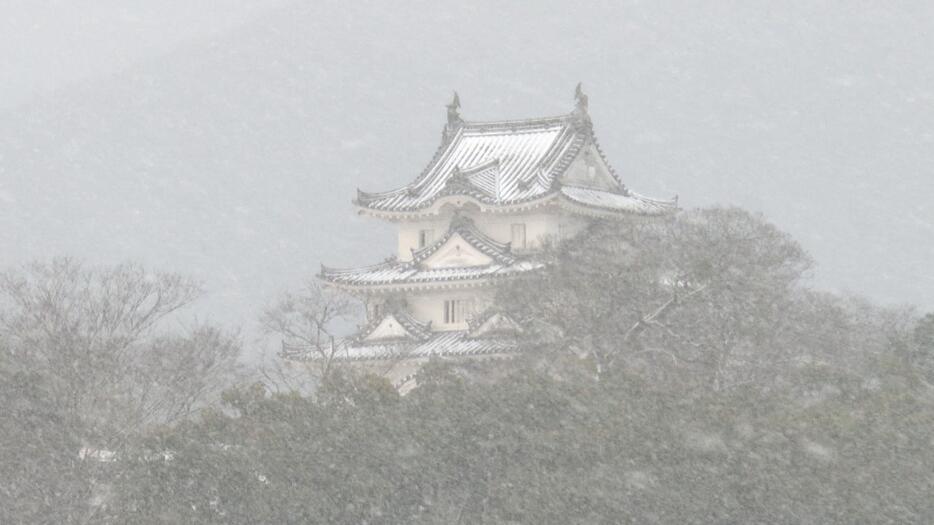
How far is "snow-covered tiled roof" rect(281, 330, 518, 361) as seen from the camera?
4062cm

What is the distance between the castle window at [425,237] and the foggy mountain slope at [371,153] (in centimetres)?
10984

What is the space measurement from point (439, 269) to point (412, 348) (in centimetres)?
207

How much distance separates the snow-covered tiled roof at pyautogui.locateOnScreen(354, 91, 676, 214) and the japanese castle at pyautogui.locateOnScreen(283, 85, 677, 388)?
0.11ft

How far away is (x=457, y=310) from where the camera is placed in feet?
145

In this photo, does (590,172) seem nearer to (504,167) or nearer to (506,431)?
(504,167)

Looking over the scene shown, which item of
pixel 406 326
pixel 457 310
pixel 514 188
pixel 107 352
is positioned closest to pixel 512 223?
pixel 514 188

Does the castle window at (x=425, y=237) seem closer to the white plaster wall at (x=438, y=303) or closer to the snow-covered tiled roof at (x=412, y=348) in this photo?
the white plaster wall at (x=438, y=303)

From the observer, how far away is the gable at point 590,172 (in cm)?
4534

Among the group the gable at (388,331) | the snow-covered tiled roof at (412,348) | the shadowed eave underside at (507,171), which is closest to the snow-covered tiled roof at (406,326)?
the gable at (388,331)

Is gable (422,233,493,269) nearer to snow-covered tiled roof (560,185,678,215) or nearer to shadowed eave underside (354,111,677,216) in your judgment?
shadowed eave underside (354,111,677,216)

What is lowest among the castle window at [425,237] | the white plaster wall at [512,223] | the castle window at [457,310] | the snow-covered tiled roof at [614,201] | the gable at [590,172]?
the castle window at [457,310]

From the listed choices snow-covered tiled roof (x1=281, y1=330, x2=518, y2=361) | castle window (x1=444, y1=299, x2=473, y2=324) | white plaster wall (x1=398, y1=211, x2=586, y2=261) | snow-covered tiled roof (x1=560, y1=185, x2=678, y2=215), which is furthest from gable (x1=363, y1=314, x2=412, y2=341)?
snow-covered tiled roof (x1=560, y1=185, x2=678, y2=215)

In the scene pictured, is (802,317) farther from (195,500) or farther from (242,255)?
(242,255)

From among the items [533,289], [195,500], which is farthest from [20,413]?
[533,289]
